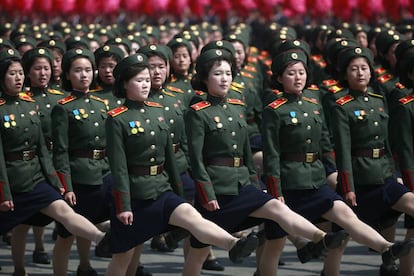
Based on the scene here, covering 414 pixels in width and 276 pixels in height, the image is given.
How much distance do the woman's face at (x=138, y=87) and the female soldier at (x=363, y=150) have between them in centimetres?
181

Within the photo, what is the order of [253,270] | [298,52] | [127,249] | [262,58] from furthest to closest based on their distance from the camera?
[262,58], [253,270], [298,52], [127,249]

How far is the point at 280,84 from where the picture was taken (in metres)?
12.1

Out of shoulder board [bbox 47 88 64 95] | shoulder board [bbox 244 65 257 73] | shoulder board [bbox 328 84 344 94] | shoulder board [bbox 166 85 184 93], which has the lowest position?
shoulder board [bbox 244 65 257 73]

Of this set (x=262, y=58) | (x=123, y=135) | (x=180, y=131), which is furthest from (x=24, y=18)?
(x=123, y=135)

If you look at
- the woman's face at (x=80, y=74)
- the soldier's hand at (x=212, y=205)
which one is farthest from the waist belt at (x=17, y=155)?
the soldier's hand at (x=212, y=205)

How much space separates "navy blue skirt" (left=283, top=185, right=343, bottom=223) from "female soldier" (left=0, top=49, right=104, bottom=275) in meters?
1.87

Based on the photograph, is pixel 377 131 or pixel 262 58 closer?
pixel 377 131

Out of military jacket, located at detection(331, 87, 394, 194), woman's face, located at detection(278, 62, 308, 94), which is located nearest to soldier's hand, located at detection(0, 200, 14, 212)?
woman's face, located at detection(278, 62, 308, 94)

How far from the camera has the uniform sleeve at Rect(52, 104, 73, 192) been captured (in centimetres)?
1227

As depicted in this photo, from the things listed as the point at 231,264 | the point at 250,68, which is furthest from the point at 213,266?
the point at 250,68

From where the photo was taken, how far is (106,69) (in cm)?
1341

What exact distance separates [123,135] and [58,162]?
138 centimetres

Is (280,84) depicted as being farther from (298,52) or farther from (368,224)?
(368,224)

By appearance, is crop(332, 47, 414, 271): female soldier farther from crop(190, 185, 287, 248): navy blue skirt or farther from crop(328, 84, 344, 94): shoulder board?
crop(190, 185, 287, 248): navy blue skirt
